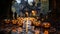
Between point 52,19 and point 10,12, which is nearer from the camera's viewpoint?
point 52,19

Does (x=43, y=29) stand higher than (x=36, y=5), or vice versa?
(x=36, y=5)

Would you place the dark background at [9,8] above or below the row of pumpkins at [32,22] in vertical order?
above

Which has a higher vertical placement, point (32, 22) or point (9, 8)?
point (9, 8)

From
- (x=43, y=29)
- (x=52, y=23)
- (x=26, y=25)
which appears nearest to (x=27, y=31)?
(x=26, y=25)

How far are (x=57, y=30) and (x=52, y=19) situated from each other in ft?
0.54

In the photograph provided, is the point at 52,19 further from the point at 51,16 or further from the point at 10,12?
the point at 10,12

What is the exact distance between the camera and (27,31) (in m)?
2.23

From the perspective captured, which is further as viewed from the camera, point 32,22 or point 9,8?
point 9,8

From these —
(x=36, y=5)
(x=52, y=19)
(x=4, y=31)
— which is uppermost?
(x=36, y=5)

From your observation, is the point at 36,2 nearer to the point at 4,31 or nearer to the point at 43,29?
the point at 43,29

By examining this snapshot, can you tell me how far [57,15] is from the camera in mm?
2172

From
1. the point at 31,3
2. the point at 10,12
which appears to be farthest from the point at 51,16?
the point at 10,12

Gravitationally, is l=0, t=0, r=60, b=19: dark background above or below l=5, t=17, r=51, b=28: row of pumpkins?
above

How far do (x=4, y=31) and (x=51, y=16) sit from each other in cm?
74
